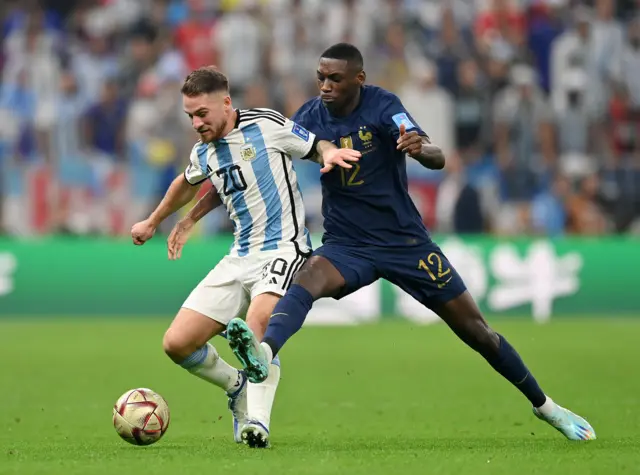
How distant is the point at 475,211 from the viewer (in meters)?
18.2

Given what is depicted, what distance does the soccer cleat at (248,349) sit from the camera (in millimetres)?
6160

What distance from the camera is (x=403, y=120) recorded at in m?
7.27

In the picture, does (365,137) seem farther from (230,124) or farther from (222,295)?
(222,295)

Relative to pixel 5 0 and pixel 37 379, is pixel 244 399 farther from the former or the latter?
pixel 5 0

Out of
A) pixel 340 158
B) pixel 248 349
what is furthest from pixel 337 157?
pixel 248 349

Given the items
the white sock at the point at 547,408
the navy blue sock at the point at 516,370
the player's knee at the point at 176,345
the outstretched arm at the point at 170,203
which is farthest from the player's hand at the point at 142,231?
the white sock at the point at 547,408

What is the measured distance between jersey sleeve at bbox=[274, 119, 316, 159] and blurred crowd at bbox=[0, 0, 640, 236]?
10.5 meters

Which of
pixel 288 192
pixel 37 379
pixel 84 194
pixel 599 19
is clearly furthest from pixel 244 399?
pixel 599 19

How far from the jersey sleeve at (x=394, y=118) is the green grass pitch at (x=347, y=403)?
1918 millimetres

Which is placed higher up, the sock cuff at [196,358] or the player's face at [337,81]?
the player's face at [337,81]

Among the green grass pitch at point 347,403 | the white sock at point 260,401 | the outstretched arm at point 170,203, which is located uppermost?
the outstretched arm at point 170,203

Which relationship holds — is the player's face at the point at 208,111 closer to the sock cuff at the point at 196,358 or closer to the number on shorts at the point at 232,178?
the number on shorts at the point at 232,178

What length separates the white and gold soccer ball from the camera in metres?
7.02

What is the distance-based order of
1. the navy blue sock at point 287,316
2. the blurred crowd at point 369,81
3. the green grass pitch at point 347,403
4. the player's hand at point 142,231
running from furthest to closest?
1. the blurred crowd at point 369,81
2. the player's hand at point 142,231
3. the navy blue sock at point 287,316
4. the green grass pitch at point 347,403
